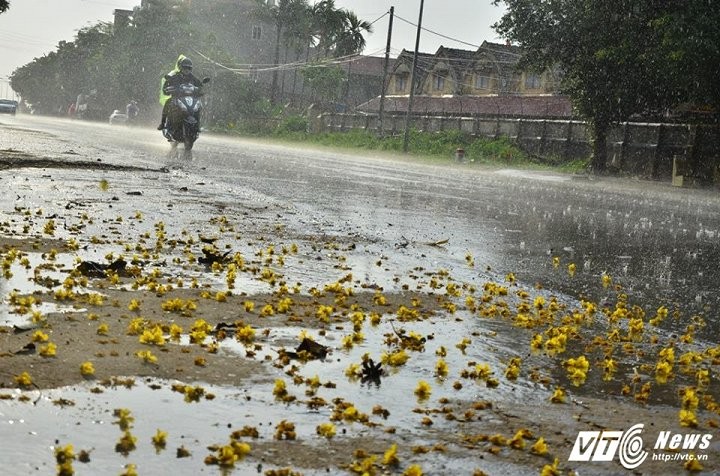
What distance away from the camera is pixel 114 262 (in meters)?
7.43

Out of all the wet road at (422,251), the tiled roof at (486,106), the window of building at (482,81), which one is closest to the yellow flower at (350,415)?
the wet road at (422,251)

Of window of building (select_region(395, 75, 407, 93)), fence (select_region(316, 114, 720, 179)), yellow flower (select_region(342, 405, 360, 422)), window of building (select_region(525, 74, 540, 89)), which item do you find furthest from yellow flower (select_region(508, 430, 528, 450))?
window of building (select_region(395, 75, 407, 93))

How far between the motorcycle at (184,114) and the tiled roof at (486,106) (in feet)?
103

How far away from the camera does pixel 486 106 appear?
6481cm

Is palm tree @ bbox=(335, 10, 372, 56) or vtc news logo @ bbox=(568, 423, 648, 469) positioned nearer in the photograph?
vtc news logo @ bbox=(568, 423, 648, 469)

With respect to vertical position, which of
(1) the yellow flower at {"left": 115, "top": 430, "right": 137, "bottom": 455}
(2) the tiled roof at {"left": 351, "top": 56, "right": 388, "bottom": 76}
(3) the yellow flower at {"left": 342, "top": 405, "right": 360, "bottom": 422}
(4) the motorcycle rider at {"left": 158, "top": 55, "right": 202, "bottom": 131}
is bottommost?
(1) the yellow flower at {"left": 115, "top": 430, "right": 137, "bottom": 455}

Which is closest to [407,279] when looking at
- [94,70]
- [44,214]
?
[44,214]

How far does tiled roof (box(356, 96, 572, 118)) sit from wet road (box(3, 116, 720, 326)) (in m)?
32.1

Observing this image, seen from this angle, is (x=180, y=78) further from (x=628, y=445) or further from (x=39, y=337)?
(x=628, y=445)

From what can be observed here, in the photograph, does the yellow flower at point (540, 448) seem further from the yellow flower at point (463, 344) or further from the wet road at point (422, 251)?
the yellow flower at point (463, 344)

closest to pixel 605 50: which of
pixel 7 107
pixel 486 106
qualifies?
pixel 486 106

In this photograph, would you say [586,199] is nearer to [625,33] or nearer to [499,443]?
[625,33]

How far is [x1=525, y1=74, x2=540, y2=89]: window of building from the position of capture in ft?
225

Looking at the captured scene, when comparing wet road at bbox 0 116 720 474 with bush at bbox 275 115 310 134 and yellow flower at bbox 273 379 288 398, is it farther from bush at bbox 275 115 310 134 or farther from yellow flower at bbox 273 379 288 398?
bush at bbox 275 115 310 134
